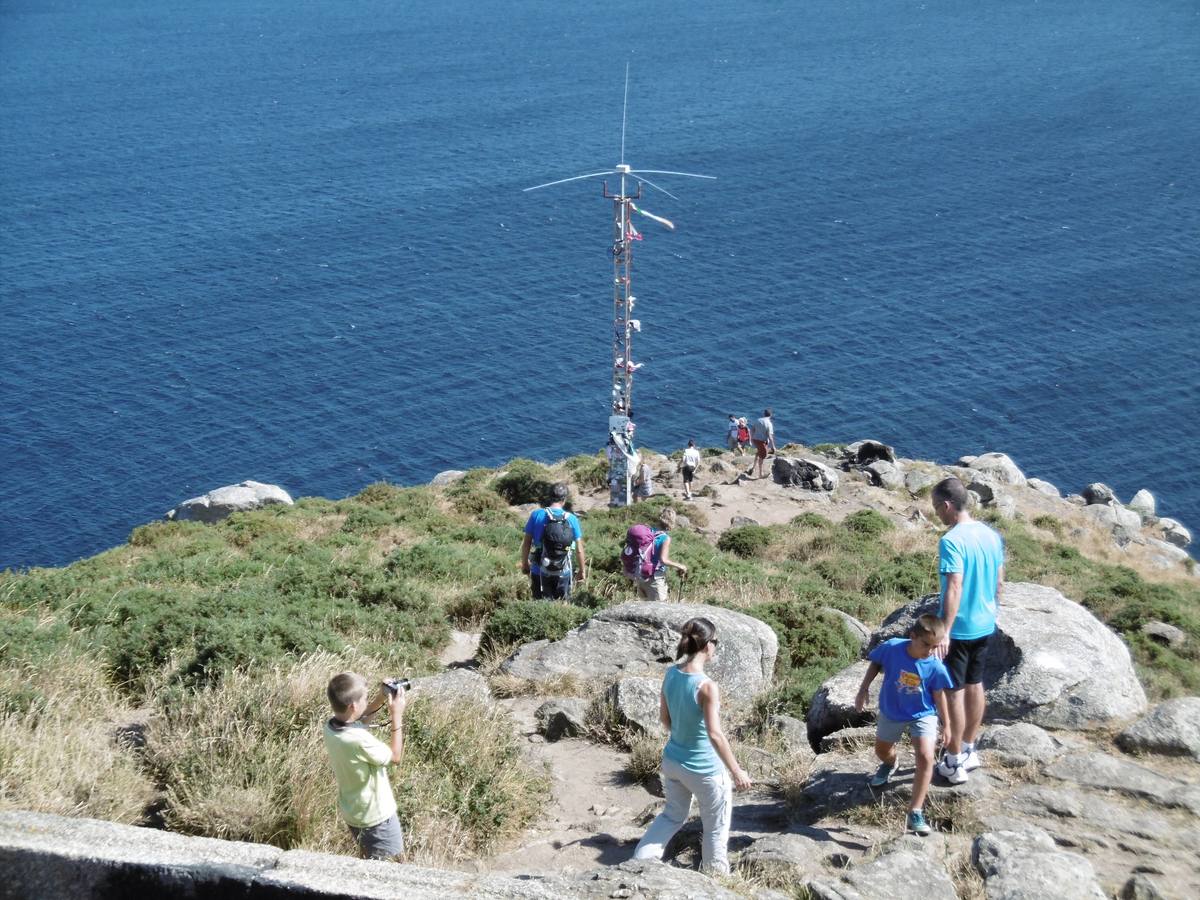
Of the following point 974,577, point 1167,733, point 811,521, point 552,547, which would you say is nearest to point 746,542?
point 811,521

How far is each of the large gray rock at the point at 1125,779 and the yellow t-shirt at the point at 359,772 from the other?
508cm

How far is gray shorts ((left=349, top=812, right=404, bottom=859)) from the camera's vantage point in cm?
744

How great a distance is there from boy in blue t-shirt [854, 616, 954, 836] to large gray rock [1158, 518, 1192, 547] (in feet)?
141

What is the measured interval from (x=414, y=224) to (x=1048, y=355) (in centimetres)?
4584

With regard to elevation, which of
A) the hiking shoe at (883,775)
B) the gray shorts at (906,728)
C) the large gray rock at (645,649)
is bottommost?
the large gray rock at (645,649)

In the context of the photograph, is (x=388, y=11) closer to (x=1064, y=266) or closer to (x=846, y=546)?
(x=1064, y=266)

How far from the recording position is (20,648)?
35.5ft

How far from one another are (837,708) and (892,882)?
10.2 feet

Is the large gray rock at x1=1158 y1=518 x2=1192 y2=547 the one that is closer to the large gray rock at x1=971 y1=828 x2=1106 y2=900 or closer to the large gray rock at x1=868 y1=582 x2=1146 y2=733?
the large gray rock at x1=868 y1=582 x2=1146 y2=733

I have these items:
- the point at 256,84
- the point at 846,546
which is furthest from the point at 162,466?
the point at 256,84

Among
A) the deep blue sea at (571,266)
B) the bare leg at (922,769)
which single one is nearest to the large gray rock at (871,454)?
the deep blue sea at (571,266)

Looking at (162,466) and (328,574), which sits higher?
(328,574)

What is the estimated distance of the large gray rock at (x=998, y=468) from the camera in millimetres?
45906

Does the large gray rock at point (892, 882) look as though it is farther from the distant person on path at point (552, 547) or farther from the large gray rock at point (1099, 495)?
the large gray rock at point (1099, 495)
